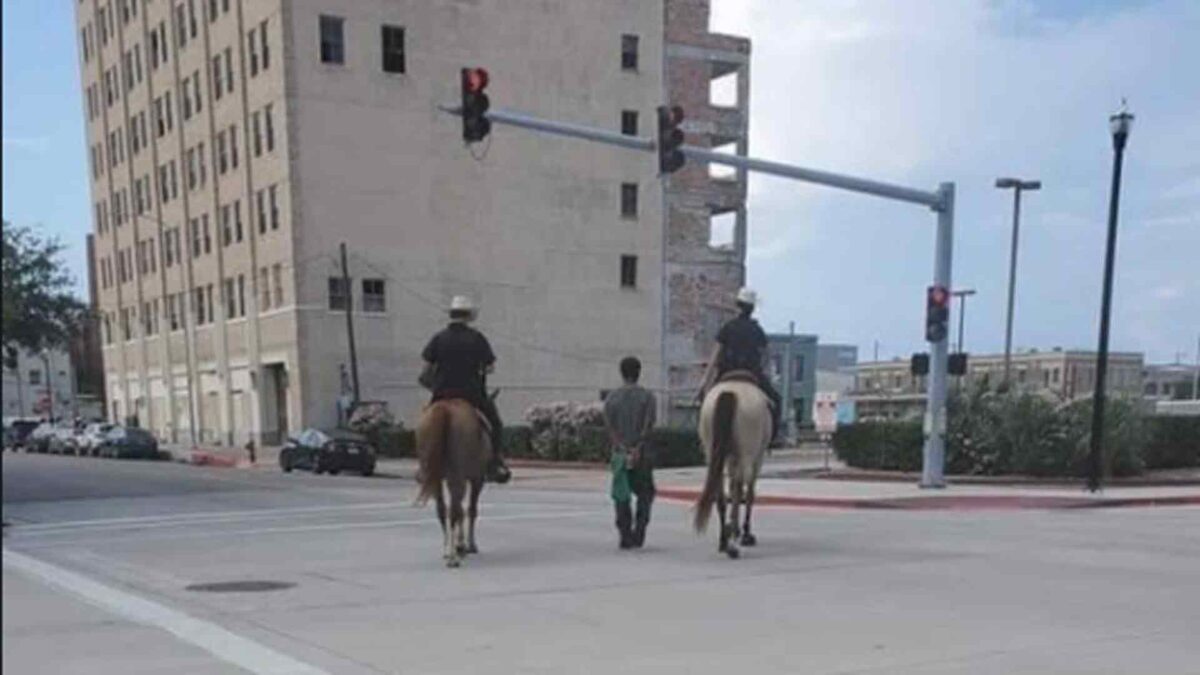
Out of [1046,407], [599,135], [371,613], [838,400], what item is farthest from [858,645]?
[838,400]

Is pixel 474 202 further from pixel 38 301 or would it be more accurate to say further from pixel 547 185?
pixel 38 301

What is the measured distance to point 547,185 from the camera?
56219 mm

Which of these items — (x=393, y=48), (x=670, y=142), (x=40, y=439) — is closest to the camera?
(x=670, y=142)

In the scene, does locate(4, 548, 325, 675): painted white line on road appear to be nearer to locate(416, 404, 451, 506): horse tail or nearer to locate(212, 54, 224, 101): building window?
locate(416, 404, 451, 506): horse tail

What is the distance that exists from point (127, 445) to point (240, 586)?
148ft

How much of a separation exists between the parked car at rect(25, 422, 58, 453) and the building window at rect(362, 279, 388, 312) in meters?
22.8

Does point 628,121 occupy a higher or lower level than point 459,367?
higher

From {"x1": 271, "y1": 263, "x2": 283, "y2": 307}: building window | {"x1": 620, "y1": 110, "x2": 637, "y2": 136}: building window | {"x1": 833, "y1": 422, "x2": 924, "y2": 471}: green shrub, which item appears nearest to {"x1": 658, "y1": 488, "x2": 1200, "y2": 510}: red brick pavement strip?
{"x1": 833, "y1": 422, "x2": 924, "y2": 471}: green shrub

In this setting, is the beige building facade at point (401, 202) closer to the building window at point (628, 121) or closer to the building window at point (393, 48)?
the building window at point (393, 48)

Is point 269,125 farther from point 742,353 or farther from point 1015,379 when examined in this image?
point 742,353

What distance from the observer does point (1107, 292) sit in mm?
20422

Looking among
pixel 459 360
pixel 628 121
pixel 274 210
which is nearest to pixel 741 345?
pixel 459 360

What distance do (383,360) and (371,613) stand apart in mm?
44004

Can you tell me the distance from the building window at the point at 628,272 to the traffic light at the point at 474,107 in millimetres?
40556
